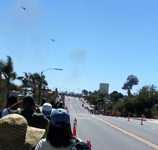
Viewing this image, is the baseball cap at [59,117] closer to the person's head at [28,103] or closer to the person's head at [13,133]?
the person's head at [13,133]

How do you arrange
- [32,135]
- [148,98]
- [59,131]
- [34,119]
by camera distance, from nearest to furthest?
[59,131] < [32,135] < [34,119] < [148,98]

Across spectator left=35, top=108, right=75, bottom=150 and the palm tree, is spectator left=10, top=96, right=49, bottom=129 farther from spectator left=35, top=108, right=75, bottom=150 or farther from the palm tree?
the palm tree

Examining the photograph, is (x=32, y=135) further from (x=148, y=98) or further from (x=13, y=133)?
(x=148, y=98)

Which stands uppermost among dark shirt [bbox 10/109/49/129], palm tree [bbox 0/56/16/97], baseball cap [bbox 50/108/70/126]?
palm tree [bbox 0/56/16/97]

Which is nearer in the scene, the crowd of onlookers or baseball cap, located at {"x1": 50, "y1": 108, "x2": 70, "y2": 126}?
the crowd of onlookers

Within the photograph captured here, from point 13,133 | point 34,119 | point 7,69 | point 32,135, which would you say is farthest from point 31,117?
point 7,69

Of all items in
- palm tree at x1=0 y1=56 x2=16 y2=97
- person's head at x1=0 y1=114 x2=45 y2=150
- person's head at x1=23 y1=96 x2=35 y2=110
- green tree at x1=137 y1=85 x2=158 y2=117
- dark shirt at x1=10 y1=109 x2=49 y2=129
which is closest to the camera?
person's head at x1=0 y1=114 x2=45 y2=150

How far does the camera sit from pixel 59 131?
9.01 feet

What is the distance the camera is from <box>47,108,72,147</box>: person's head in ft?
8.94

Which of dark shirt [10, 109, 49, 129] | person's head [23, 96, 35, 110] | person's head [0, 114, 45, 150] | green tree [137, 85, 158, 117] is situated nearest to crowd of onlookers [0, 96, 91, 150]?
person's head [0, 114, 45, 150]

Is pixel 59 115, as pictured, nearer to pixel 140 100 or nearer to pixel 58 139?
pixel 58 139

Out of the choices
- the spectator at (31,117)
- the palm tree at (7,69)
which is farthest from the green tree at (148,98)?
the spectator at (31,117)

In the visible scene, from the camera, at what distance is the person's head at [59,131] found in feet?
8.94

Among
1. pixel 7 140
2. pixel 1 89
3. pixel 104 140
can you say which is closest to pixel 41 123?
pixel 7 140
